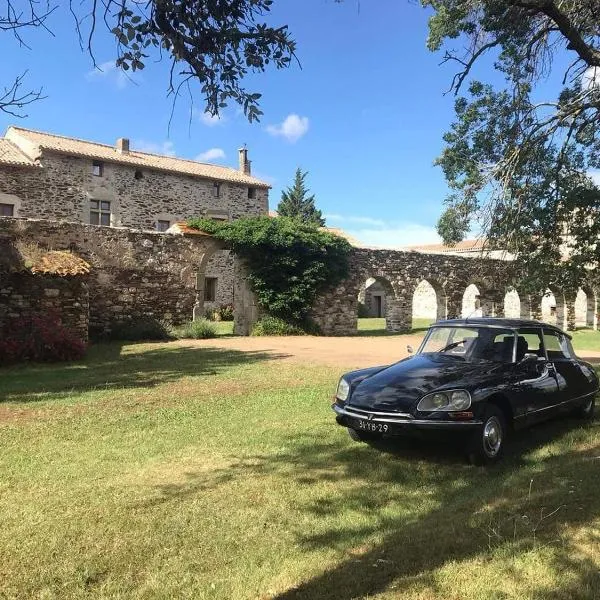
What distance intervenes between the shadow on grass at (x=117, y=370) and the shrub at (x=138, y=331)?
2065 mm

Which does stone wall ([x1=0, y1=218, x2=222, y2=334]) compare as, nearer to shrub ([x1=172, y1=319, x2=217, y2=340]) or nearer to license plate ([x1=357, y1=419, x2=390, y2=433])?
shrub ([x1=172, y1=319, x2=217, y2=340])

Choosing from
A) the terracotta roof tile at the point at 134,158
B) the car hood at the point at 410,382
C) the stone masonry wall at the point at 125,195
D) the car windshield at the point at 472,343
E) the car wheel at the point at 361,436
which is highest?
the terracotta roof tile at the point at 134,158

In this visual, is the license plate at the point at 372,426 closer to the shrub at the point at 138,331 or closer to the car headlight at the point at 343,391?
the car headlight at the point at 343,391

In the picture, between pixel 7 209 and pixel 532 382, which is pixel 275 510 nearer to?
pixel 532 382

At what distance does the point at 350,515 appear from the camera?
4.01m

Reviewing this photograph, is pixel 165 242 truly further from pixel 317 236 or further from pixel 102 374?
pixel 102 374

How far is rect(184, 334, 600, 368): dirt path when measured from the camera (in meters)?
13.2

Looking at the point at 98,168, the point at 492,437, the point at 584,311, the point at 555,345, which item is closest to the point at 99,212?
the point at 98,168

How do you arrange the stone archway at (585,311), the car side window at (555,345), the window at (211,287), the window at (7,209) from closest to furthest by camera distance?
the car side window at (555,345) → the window at (7,209) → the window at (211,287) → the stone archway at (585,311)

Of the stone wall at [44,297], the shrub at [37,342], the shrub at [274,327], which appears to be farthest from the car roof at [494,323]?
the shrub at [274,327]

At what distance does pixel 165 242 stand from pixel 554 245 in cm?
1354

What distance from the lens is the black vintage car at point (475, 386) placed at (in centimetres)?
493

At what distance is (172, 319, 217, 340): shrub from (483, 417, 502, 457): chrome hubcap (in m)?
14.1

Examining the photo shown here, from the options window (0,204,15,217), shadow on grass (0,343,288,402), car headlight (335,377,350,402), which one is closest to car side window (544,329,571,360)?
car headlight (335,377,350,402)
